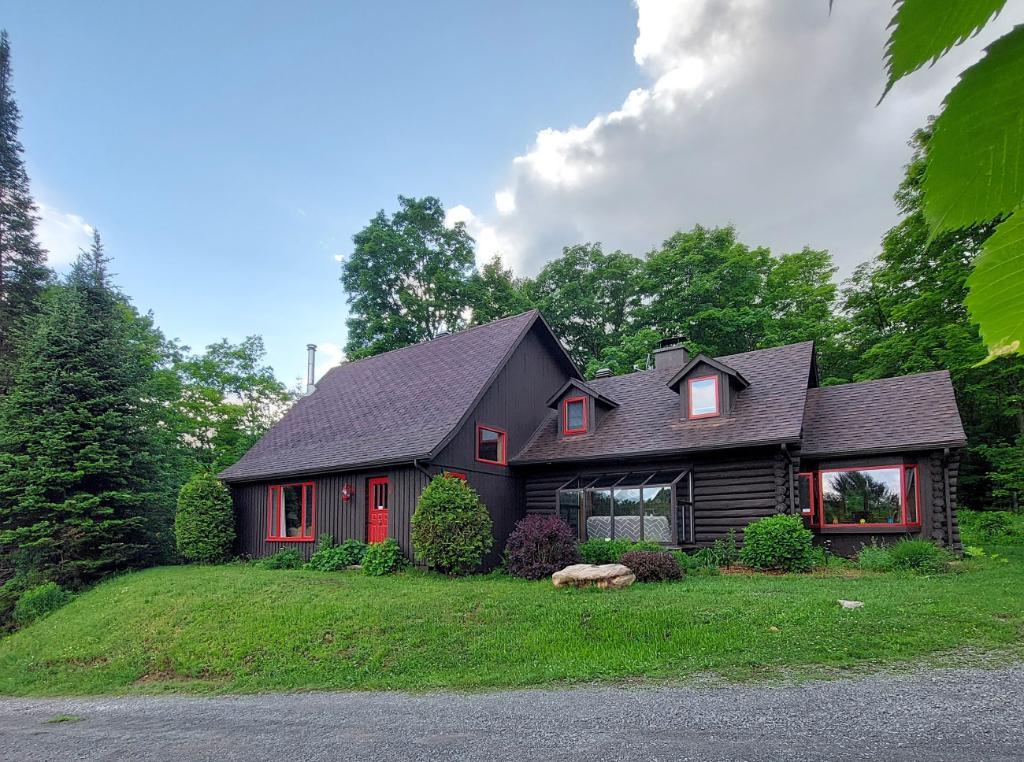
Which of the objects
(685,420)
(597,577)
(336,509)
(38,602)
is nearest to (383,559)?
(336,509)

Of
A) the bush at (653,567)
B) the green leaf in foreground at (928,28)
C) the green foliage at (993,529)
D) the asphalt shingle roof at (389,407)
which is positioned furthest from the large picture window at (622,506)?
the green leaf in foreground at (928,28)

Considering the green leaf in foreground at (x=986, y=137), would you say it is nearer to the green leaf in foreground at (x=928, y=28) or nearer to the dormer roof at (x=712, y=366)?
the green leaf in foreground at (x=928, y=28)

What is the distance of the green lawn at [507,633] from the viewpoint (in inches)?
300

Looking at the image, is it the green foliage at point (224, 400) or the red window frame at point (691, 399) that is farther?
the green foliage at point (224, 400)

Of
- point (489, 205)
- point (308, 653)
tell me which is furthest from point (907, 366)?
point (489, 205)

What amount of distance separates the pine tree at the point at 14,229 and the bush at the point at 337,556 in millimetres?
15763

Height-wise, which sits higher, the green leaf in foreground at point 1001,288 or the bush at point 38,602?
the green leaf in foreground at point 1001,288

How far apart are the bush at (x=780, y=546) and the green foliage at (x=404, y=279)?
21.1 m

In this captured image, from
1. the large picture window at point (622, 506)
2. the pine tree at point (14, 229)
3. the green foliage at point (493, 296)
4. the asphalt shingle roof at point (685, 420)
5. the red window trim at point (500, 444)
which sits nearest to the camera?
the asphalt shingle roof at point (685, 420)

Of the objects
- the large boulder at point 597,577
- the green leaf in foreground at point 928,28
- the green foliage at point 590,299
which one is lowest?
the large boulder at point 597,577

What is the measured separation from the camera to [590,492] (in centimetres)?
1645

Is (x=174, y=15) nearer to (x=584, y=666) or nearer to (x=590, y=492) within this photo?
(x=584, y=666)

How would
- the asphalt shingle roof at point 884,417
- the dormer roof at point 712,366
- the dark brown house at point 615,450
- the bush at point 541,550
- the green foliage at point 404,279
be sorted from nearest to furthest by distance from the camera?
the bush at point 541,550, the asphalt shingle roof at point 884,417, the dark brown house at point 615,450, the dormer roof at point 712,366, the green foliage at point 404,279

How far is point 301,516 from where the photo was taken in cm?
1817
